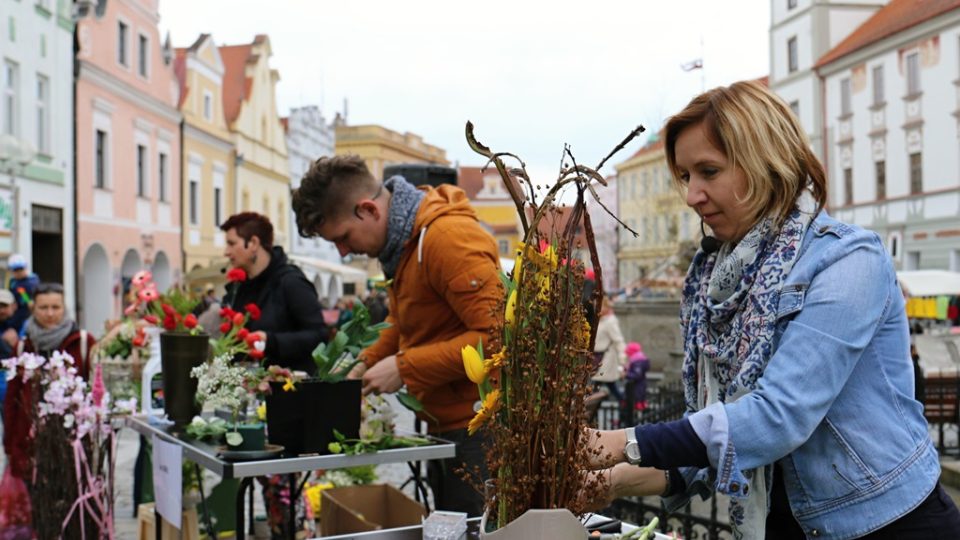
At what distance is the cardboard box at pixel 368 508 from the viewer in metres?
3.65

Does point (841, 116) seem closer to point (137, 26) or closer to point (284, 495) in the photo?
point (137, 26)

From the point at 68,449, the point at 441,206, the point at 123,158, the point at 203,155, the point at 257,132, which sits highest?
the point at 257,132

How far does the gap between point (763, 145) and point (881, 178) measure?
114ft

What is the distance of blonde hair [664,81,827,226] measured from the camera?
5.32ft

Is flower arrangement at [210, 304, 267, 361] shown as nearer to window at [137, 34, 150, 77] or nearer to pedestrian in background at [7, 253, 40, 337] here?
pedestrian in background at [7, 253, 40, 337]

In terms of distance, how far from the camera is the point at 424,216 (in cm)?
304

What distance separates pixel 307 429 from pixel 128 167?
73.1 ft

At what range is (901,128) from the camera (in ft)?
105

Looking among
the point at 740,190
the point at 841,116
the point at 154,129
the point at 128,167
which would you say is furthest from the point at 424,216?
the point at 841,116

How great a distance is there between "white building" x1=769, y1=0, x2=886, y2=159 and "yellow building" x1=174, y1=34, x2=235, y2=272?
20.5 meters

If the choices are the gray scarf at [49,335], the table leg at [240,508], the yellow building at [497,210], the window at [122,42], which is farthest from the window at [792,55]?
the table leg at [240,508]

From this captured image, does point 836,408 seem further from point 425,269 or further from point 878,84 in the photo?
point 878,84

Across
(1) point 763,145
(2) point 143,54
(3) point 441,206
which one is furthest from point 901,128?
(1) point 763,145

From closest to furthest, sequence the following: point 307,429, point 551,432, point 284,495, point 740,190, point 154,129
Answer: point 551,432 < point 740,190 < point 307,429 < point 284,495 < point 154,129
